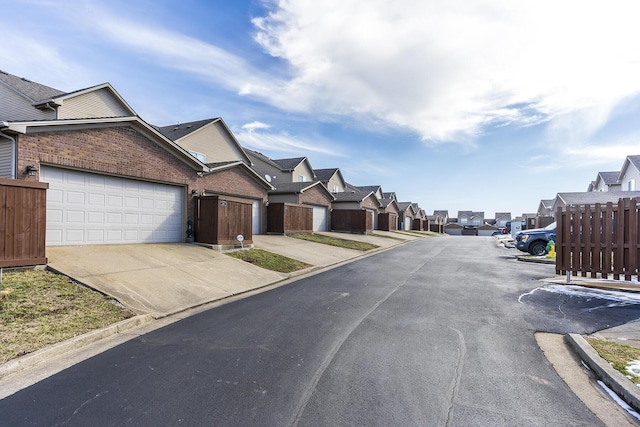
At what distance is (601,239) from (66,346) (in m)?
12.6

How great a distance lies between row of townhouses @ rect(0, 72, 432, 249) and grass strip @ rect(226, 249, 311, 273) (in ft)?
3.65

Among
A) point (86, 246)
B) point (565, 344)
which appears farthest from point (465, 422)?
point (86, 246)

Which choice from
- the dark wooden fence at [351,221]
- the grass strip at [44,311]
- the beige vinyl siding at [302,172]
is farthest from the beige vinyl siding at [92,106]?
the dark wooden fence at [351,221]

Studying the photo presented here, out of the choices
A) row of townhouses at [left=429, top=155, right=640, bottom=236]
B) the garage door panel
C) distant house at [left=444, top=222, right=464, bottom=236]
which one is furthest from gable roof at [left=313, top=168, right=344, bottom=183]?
distant house at [left=444, top=222, right=464, bottom=236]

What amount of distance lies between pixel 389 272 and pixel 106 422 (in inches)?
404

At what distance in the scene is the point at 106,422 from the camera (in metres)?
3.18

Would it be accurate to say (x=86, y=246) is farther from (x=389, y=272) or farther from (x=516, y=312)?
(x=516, y=312)

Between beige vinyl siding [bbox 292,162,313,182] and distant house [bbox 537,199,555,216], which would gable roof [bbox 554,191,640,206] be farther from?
beige vinyl siding [bbox 292,162,313,182]

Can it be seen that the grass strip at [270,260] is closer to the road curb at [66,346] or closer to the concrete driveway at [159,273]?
the concrete driveway at [159,273]

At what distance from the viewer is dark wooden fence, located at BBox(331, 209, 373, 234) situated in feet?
107

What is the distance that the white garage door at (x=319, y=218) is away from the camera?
3016cm

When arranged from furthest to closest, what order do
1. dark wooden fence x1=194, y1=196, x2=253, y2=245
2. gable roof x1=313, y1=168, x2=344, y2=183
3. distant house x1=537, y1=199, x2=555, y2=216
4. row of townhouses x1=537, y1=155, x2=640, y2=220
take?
distant house x1=537, y1=199, x2=555, y2=216 → gable roof x1=313, y1=168, x2=344, y2=183 → row of townhouses x1=537, y1=155, x2=640, y2=220 → dark wooden fence x1=194, y1=196, x2=253, y2=245

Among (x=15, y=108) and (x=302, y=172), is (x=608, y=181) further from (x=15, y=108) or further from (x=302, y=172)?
(x=15, y=108)

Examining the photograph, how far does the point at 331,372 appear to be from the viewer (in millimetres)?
4207
